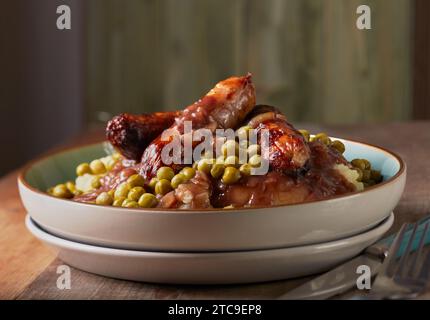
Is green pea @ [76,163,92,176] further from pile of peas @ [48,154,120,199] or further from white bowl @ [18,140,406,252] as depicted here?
white bowl @ [18,140,406,252]

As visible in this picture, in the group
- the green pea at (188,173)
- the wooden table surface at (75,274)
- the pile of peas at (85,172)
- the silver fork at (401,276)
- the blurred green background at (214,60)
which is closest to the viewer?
the silver fork at (401,276)

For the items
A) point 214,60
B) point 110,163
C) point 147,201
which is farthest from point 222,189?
point 214,60

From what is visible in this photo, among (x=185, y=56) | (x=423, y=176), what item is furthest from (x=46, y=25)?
(x=423, y=176)

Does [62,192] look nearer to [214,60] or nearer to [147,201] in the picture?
[147,201]

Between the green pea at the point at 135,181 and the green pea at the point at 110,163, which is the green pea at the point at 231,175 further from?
the green pea at the point at 110,163

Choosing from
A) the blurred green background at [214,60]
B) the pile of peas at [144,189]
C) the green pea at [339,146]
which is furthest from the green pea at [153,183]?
the blurred green background at [214,60]

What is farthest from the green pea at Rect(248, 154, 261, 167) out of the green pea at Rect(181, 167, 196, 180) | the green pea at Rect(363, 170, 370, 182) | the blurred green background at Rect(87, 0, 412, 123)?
the blurred green background at Rect(87, 0, 412, 123)
